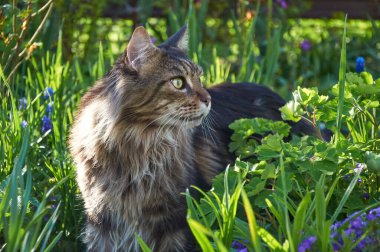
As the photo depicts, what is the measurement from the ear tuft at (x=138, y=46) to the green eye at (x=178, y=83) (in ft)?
0.52

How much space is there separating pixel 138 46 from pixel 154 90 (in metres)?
0.18

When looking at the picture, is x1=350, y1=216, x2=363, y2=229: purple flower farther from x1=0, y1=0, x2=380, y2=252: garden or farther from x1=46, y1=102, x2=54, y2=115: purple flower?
x1=46, y1=102, x2=54, y2=115: purple flower

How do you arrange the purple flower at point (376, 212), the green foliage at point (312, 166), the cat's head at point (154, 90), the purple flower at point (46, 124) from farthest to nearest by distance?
the purple flower at point (46, 124), the cat's head at point (154, 90), the green foliage at point (312, 166), the purple flower at point (376, 212)

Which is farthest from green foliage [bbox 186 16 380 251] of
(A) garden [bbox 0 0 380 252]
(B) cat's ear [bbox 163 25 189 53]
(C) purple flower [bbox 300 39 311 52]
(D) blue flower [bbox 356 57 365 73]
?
(C) purple flower [bbox 300 39 311 52]

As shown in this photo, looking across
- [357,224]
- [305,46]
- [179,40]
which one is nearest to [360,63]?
[179,40]

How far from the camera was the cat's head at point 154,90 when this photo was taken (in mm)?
2916

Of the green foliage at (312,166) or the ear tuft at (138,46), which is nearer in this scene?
the green foliage at (312,166)

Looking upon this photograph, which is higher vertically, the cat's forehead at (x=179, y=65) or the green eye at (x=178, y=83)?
the cat's forehead at (x=179, y=65)

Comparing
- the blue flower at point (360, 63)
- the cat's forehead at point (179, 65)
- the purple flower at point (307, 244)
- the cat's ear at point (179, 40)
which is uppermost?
the cat's ear at point (179, 40)

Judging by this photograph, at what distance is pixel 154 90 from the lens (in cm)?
Answer: 294

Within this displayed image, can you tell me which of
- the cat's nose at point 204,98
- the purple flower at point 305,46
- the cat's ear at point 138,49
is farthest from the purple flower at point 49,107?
the purple flower at point 305,46

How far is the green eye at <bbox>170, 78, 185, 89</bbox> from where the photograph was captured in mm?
2969

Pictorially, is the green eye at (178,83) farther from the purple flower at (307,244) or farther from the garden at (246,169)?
the purple flower at (307,244)

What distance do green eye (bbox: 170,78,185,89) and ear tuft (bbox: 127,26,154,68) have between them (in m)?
0.16
